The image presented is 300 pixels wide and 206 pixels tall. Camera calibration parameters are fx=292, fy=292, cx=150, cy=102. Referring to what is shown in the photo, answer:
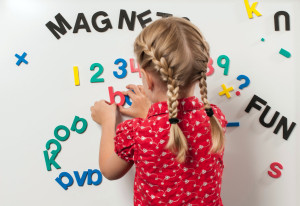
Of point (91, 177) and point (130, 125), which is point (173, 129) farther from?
point (91, 177)

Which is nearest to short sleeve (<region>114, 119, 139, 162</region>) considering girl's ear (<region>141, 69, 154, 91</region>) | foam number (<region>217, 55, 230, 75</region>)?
girl's ear (<region>141, 69, 154, 91</region>)

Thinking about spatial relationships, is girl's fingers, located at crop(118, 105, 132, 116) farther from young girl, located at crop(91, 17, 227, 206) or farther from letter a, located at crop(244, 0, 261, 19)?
letter a, located at crop(244, 0, 261, 19)

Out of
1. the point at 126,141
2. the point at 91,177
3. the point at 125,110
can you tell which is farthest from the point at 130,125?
the point at 91,177

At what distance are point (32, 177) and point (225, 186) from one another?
564 millimetres

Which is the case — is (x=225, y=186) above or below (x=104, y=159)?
below

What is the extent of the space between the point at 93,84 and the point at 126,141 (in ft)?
0.82

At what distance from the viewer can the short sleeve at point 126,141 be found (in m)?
0.64

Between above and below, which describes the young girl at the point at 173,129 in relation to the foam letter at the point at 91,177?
above

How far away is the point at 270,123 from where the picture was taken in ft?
2.76

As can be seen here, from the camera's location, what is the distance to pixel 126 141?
2.13ft

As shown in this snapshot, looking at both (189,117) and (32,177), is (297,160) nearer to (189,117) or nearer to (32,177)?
(189,117)

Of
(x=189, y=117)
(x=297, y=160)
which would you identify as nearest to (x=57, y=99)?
(x=189, y=117)

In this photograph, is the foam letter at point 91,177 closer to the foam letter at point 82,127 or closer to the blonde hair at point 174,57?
the foam letter at point 82,127

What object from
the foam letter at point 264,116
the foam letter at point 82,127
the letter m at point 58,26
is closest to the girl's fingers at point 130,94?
the foam letter at point 82,127
